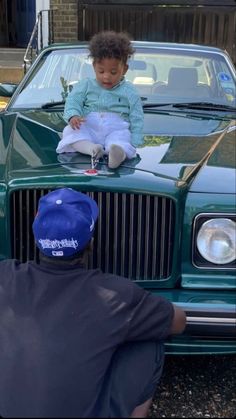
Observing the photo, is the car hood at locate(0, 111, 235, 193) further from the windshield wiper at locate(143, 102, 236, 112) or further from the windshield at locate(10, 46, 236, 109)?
the windshield at locate(10, 46, 236, 109)

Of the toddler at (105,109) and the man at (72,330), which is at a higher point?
the toddler at (105,109)

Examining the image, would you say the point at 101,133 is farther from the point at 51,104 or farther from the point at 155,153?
the point at 51,104

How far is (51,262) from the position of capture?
2096 millimetres

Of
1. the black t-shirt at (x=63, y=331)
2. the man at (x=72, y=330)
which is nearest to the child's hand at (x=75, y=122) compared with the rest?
the man at (x=72, y=330)

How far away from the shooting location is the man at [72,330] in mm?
1864

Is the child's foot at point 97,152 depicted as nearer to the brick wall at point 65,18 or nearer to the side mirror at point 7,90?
the side mirror at point 7,90

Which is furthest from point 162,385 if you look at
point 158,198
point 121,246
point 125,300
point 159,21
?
point 159,21

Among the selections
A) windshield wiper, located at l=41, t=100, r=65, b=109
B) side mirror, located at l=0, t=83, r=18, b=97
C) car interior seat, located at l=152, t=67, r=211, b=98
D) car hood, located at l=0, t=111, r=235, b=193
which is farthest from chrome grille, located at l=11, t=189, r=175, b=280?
side mirror, located at l=0, t=83, r=18, b=97

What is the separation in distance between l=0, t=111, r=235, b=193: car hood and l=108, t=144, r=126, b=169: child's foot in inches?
1.2

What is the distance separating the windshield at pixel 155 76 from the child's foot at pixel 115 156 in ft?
4.54

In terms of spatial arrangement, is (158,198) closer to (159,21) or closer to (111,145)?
(111,145)

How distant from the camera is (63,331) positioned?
75.3 inches

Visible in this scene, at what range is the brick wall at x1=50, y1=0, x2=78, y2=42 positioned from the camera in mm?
11578

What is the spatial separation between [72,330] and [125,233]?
904 millimetres
